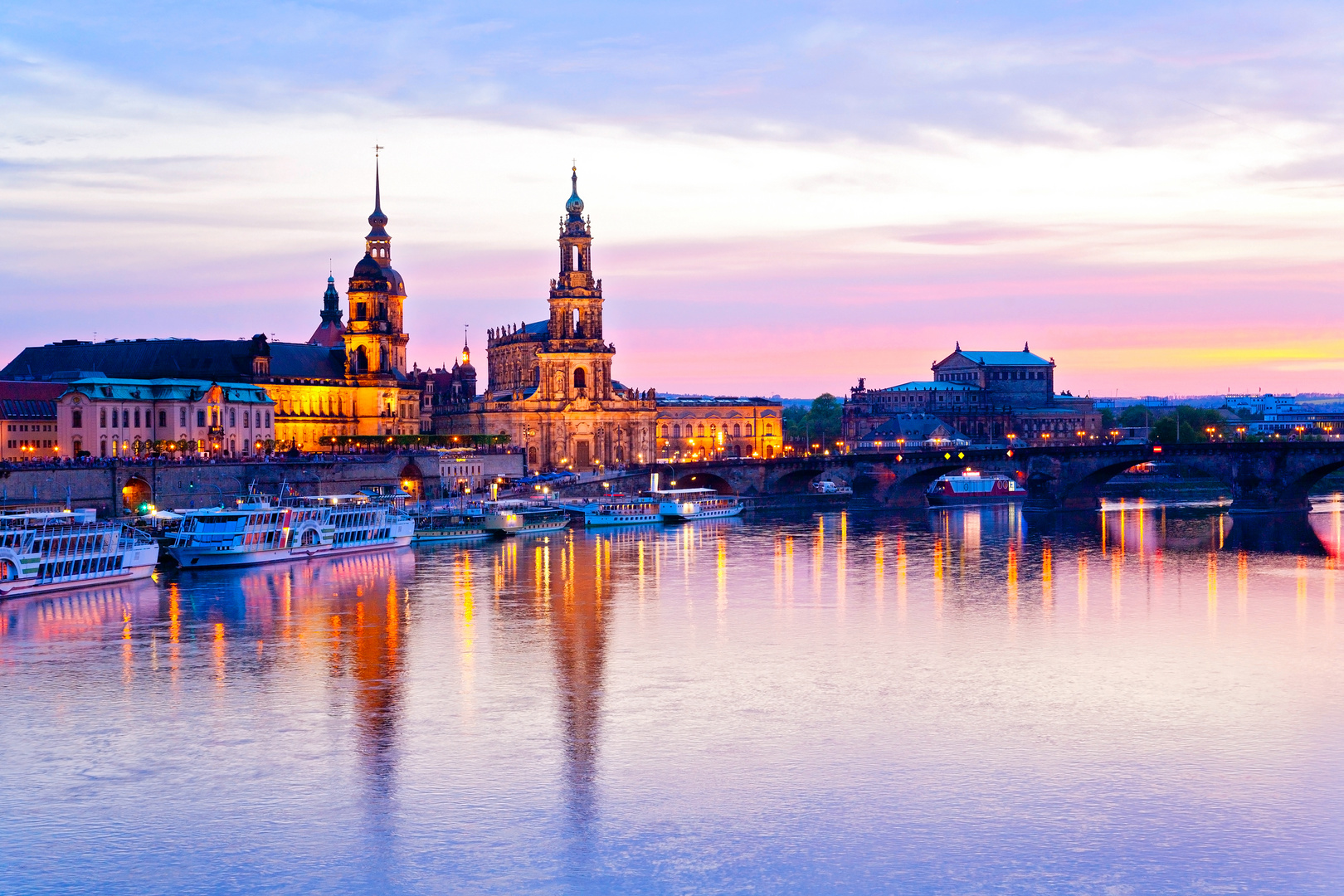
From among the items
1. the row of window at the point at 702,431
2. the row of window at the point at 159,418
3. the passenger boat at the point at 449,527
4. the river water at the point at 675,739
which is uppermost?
the row of window at the point at 159,418

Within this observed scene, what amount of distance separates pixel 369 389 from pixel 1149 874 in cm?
12619

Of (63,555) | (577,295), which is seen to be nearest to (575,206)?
(577,295)

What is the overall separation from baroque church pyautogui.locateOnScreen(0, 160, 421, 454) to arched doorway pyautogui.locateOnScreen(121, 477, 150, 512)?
23776mm

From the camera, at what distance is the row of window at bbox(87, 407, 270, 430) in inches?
4252

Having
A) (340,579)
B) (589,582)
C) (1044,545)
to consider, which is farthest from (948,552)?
(340,579)

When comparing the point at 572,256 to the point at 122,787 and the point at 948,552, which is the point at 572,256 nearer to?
the point at 948,552

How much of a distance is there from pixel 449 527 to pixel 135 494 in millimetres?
19514

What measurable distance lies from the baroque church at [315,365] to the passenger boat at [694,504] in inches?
1304

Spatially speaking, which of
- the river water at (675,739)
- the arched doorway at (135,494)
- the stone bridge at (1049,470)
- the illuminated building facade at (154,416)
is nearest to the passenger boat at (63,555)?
the river water at (675,739)

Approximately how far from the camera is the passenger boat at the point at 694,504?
11100cm

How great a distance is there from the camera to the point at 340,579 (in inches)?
2803

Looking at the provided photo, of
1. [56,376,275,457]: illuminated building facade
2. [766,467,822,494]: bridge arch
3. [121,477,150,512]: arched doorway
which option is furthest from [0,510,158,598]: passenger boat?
[766,467,822,494]: bridge arch

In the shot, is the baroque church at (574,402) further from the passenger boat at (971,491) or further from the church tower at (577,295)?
the passenger boat at (971,491)

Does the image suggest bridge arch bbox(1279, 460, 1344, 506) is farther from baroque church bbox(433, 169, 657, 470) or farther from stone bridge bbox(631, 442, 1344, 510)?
baroque church bbox(433, 169, 657, 470)
